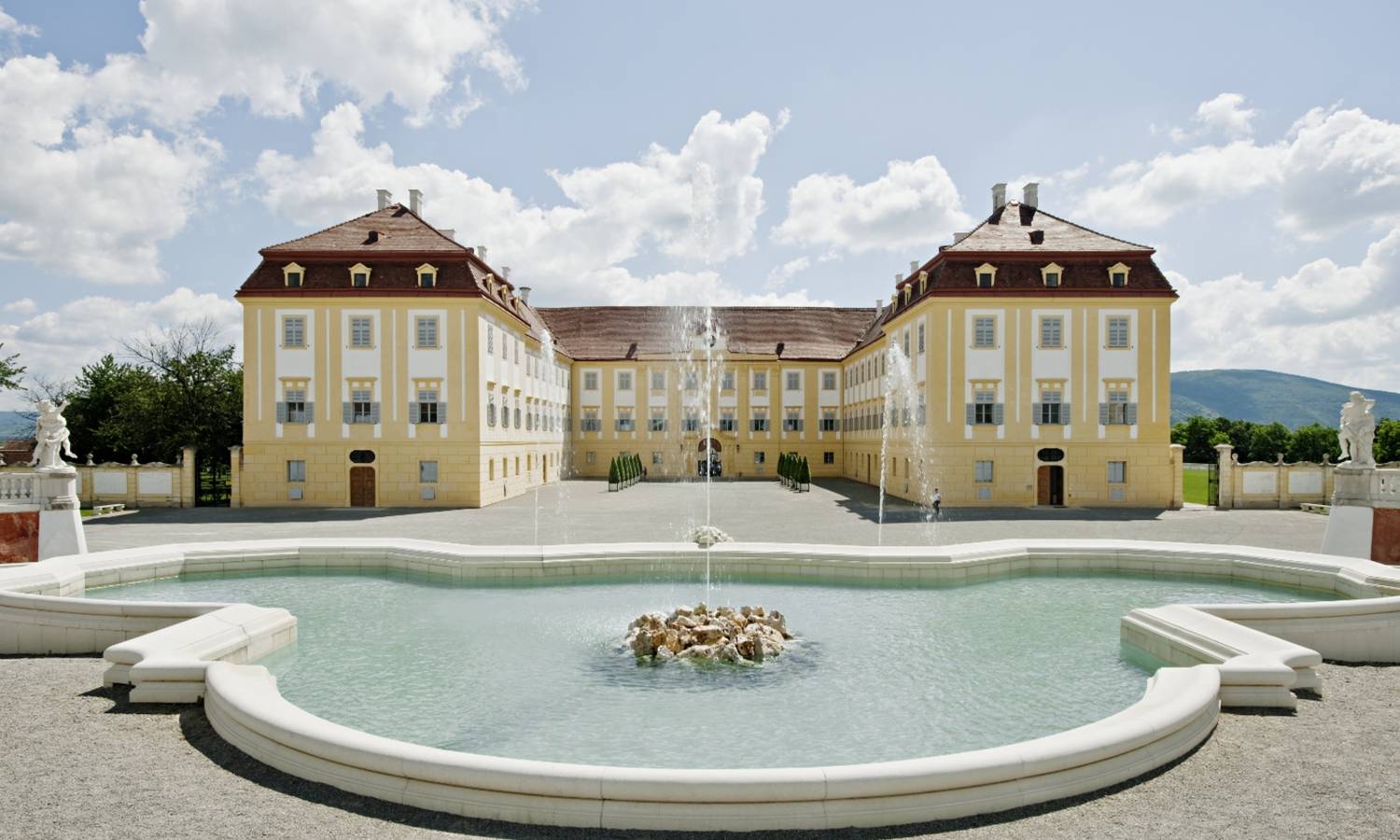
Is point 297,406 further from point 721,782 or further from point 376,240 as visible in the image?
point 721,782

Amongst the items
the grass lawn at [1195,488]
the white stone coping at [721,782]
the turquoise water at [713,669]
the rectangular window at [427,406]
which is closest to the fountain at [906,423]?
the grass lawn at [1195,488]

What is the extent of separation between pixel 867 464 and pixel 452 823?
4375 centimetres

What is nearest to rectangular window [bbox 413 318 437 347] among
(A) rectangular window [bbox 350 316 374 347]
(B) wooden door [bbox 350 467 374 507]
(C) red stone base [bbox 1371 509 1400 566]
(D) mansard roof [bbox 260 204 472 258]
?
(A) rectangular window [bbox 350 316 374 347]

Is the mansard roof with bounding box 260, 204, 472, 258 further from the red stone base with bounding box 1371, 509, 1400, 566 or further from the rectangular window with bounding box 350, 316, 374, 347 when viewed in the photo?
the red stone base with bounding box 1371, 509, 1400, 566

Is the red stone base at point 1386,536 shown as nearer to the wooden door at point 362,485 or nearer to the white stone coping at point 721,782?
the white stone coping at point 721,782

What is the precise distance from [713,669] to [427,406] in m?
26.1

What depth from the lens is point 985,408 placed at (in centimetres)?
3262

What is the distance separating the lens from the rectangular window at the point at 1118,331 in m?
32.7

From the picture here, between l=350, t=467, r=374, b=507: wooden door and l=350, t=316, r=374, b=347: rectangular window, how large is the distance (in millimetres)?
5071

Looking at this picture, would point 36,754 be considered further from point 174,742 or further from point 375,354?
point 375,354

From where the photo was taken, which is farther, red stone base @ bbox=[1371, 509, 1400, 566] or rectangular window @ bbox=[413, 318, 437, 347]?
rectangular window @ bbox=[413, 318, 437, 347]

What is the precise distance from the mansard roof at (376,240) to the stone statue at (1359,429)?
2909 centimetres

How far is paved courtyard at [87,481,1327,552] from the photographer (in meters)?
21.9

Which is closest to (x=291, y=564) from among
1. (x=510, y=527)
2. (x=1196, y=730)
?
(x=510, y=527)
